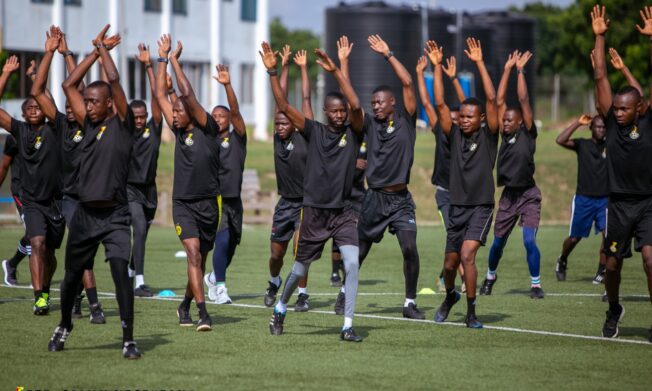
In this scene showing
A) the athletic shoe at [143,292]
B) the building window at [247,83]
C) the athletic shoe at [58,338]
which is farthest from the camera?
the building window at [247,83]

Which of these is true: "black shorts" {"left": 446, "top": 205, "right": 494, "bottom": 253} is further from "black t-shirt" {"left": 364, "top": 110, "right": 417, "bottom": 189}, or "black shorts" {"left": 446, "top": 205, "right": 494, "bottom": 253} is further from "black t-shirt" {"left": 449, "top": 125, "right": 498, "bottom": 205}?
"black t-shirt" {"left": 364, "top": 110, "right": 417, "bottom": 189}

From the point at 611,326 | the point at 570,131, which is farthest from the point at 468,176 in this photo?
the point at 570,131

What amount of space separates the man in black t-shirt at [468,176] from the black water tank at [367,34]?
137 feet

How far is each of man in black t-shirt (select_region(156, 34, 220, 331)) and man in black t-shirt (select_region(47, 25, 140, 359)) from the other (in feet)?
5.89

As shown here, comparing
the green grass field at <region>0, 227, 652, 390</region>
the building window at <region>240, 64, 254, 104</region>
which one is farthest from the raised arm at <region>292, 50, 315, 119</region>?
the building window at <region>240, 64, 254, 104</region>

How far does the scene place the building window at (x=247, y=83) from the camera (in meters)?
56.2

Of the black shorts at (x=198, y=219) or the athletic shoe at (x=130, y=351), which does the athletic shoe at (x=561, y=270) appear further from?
the athletic shoe at (x=130, y=351)

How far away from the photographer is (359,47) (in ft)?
179

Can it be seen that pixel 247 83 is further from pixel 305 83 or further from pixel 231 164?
pixel 305 83

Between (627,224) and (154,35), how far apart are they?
133ft

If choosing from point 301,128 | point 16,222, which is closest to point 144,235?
point 301,128

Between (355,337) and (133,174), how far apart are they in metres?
4.73

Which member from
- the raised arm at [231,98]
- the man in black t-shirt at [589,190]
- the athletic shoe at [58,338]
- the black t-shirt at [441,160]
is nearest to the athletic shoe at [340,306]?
the raised arm at [231,98]

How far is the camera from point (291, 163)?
13797mm
